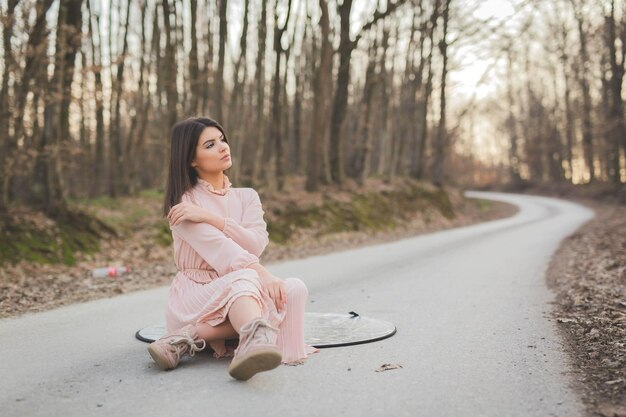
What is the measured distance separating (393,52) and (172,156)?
28604mm

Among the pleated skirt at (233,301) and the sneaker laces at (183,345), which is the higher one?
the pleated skirt at (233,301)

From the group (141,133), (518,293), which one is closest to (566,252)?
(518,293)

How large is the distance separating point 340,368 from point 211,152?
5.98ft

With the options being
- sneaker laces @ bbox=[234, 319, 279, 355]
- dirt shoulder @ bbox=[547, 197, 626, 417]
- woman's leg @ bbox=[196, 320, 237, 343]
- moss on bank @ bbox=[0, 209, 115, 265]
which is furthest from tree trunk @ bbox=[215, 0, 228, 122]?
sneaker laces @ bbox=[234, 319, 279, 355]

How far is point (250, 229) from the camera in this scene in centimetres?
445

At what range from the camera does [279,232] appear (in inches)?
616

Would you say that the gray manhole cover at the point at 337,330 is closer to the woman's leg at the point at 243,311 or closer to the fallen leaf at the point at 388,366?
the fallen leaf at the point at 388,366

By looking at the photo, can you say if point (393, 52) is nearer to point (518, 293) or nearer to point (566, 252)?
point (566, 252)

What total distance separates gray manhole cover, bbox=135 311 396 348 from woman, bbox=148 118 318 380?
0.40 metres

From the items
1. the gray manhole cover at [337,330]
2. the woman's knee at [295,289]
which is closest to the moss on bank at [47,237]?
the gray manhole cover at [337,330]

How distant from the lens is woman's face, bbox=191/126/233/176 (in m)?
4.36

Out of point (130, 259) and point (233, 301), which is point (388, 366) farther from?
point (130, 259)

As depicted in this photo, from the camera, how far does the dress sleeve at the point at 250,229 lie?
4301 mm

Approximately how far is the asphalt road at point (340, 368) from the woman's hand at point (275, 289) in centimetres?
46
